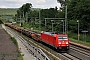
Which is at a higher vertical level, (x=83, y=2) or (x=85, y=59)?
(x=83, y=2)

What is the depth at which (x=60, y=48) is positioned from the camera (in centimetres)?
3456

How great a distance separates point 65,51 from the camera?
1393 inches

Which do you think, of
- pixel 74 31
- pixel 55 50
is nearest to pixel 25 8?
A: pixel 74 31

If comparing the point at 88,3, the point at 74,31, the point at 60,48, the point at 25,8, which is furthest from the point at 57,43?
the point at 25,8

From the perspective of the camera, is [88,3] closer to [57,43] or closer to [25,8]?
[57,43]

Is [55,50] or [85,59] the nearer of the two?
[85,59]

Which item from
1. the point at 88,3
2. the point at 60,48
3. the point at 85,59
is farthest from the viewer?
the point at 88,3

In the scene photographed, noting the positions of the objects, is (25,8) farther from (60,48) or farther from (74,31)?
(60,48)

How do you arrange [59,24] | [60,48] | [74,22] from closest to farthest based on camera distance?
[60,48], [74,22], [59,24]

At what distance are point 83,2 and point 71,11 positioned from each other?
55.8ft

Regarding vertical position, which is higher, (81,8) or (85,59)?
(81,8)

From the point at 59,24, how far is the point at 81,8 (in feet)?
56.4

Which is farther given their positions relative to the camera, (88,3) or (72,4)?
(72,4)

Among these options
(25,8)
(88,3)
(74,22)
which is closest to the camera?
(88,3)
